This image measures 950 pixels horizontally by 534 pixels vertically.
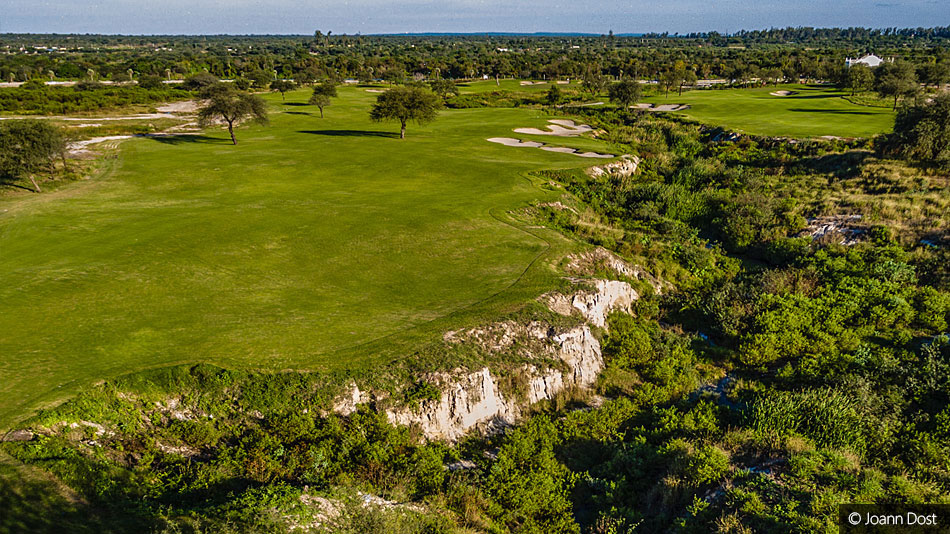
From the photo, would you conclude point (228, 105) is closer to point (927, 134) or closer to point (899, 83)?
point (927, 134)

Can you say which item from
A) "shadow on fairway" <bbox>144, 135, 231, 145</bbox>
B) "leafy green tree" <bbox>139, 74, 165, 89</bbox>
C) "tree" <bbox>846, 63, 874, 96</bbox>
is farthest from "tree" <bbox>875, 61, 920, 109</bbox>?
"leafy green tree" <bbox>139, 74, 165, 89</bbox>

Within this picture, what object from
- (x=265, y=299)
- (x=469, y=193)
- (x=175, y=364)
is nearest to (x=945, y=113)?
(x=469, y=193)

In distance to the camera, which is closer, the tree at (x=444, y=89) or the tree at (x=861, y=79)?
the tree at (x=861, y=79)

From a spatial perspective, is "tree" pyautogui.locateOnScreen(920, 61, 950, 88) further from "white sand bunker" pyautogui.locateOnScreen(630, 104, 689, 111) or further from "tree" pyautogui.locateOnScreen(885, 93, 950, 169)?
"tree" pyautogui.locateOnScreen(885, 93, 950, 169)

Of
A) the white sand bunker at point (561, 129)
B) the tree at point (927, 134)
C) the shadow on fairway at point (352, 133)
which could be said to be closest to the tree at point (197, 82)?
the shadow on fairway at point (352, 133)

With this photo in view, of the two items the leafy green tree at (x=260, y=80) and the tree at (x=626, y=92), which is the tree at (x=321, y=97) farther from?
the tree at (x=626, y=92)

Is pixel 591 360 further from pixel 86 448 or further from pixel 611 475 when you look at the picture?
pixel 86 448
